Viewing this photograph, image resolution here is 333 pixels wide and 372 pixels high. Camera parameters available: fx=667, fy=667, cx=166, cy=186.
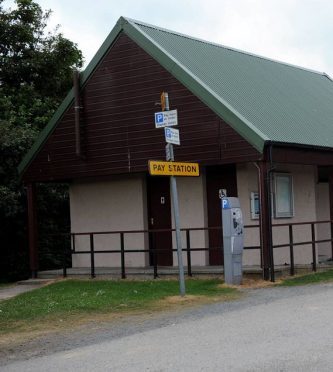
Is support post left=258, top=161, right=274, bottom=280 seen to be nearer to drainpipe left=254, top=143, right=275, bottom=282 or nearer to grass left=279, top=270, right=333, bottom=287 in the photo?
drainpipe left=254, top=143, right=275, bottom=282

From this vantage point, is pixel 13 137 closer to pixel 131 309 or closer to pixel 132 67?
pixel 132 67

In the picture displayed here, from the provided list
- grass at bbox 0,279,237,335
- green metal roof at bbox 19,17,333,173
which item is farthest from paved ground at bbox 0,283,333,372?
green metal roof at bbox 19,17,333,173

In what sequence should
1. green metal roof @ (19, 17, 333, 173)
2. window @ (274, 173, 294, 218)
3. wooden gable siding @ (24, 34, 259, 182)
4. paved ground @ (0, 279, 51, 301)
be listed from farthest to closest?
window @ (274, 173, 294, 218) < paved ground @ (0, 279, 51, 301) < wooden gable siding @ (24, 34, 259, 182) < green metal roof @ (19, 17, 333, 173)

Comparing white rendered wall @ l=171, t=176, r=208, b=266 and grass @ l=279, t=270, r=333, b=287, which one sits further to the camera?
white rendered wall @ l=171, t=176, r=208, b=266

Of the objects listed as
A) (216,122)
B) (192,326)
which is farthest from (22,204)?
(192,326)

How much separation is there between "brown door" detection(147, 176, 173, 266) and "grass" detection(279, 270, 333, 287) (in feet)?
12.3

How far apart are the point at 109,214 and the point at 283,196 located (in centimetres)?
455

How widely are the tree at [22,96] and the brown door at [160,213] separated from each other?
3867 mm

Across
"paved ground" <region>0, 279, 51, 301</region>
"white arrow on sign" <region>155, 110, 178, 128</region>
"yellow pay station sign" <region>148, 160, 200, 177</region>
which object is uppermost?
"white arrow on sign" <region>155, 110, 178, 128</region>

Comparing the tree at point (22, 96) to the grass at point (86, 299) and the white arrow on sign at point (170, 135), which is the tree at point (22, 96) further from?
the white arrow on sign at point (170, 135)

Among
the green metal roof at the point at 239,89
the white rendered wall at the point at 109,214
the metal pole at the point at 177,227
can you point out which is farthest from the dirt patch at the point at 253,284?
the white rendered wall at the point at 109,214

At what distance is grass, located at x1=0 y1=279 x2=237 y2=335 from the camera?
10680 millimetres

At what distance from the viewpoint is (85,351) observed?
7879 mm

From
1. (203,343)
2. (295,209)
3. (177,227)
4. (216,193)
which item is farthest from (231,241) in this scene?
(203,343)
